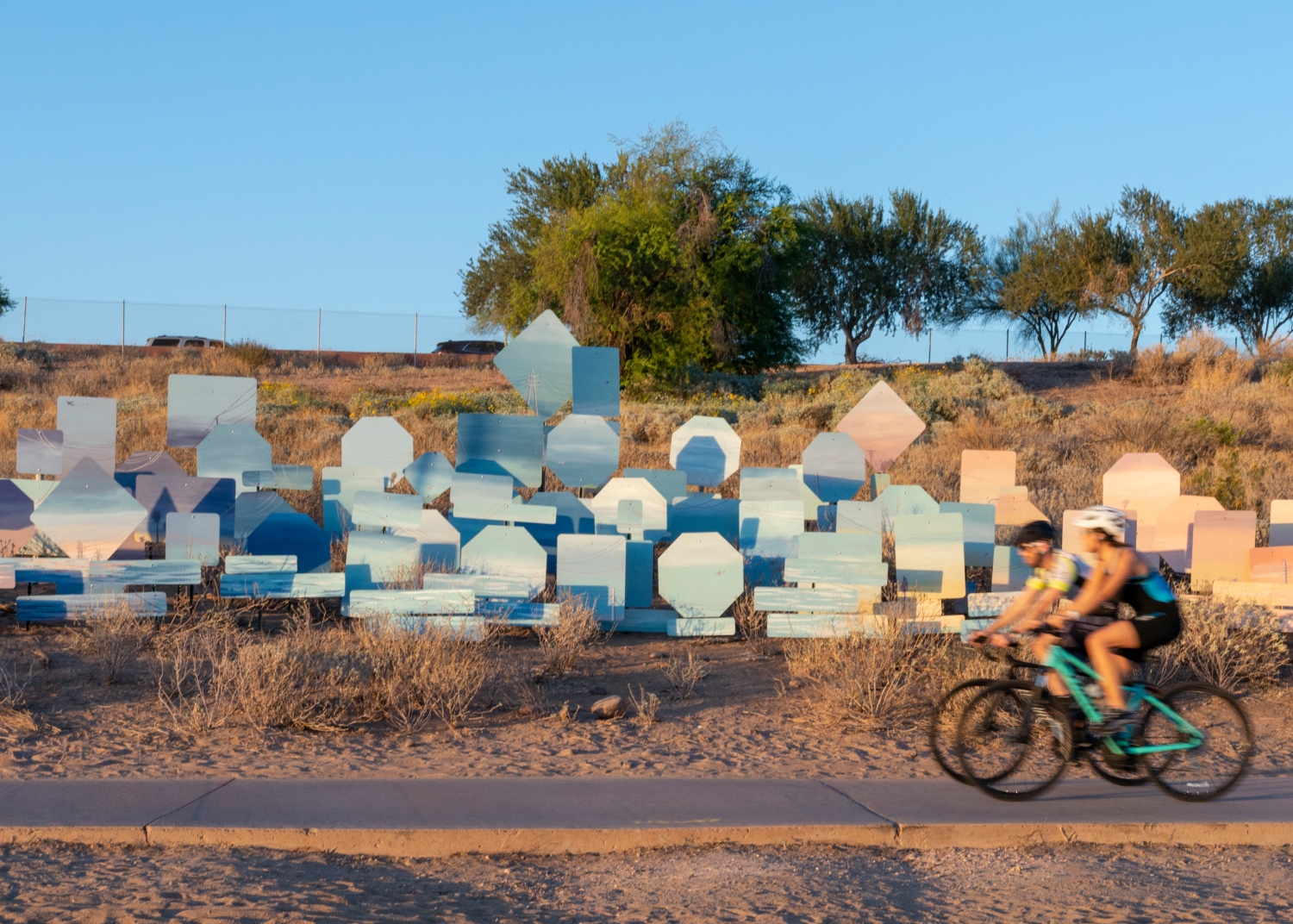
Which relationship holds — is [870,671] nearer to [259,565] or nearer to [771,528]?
[771,528]

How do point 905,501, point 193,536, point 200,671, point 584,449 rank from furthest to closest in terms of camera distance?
point 905,501 → point 584,449 → point 193,536 → point 200,671

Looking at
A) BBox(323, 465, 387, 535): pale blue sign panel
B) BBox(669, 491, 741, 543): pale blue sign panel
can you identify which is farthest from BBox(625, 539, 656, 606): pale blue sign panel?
BBox(323, 465, 387, 535): pale blue sign panel

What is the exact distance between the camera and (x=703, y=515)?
33.3 ft

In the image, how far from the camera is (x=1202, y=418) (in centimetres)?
2080

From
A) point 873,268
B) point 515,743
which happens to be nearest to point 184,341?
point 873,268

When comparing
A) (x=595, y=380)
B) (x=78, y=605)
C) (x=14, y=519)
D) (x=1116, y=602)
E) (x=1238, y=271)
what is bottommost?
(x=78, y=605)

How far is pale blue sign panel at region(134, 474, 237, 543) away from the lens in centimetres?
966

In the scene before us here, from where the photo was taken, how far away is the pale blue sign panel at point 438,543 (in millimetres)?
9469

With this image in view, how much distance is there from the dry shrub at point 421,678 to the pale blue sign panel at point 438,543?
1653 mm

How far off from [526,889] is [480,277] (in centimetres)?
4207

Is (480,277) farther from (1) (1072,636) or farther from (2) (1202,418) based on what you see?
(1) (1072,636)

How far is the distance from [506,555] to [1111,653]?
4.71 meters

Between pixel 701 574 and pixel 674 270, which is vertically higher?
pixel 674 270

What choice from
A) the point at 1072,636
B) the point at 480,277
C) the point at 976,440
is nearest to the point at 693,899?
the point at 1072,636
